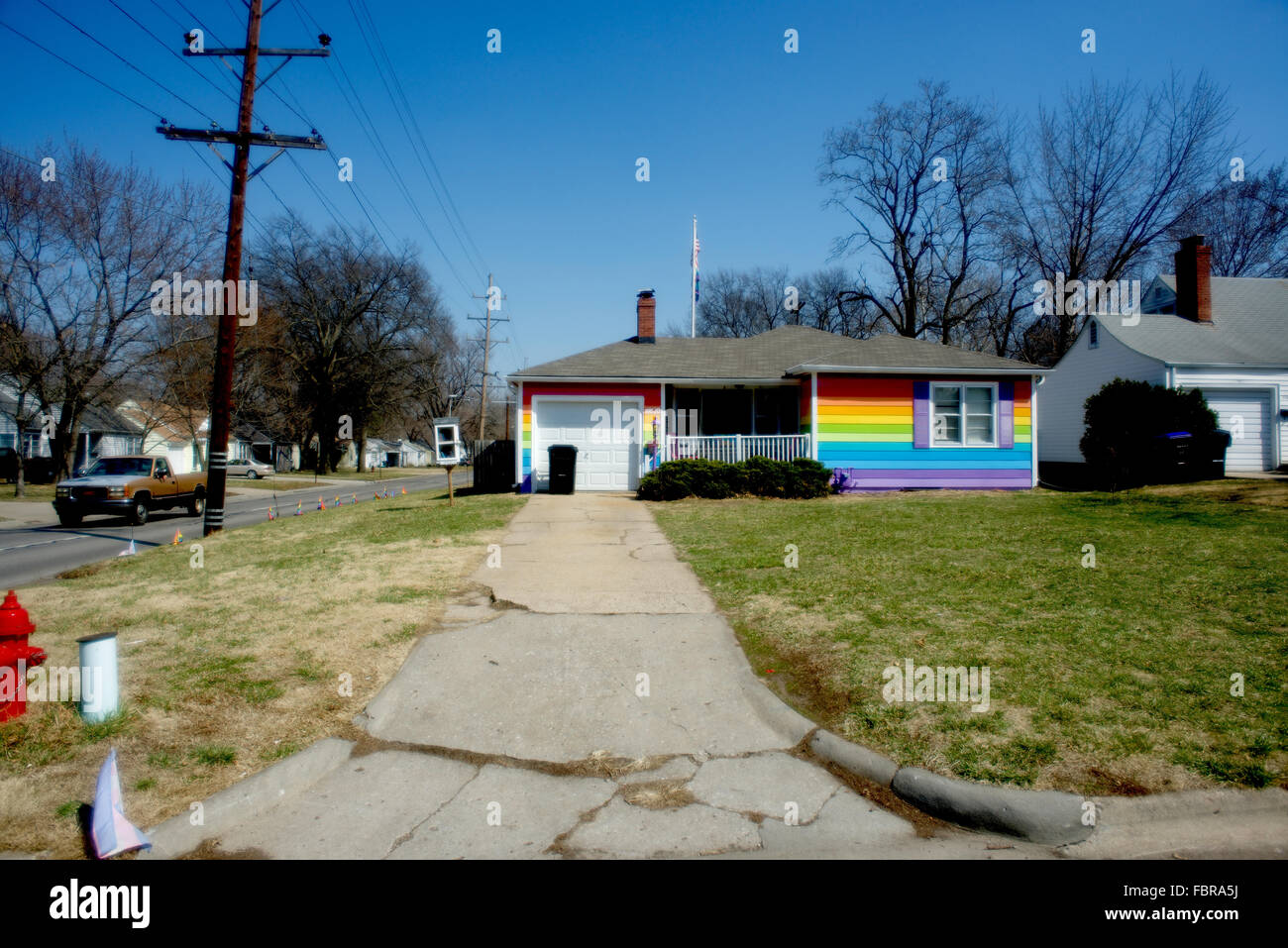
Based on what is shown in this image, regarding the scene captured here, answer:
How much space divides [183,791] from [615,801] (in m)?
2.19

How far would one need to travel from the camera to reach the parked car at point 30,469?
37000mm

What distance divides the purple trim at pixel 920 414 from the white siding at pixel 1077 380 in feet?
26.8

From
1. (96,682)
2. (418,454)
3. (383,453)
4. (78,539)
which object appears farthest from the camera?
(418,454)

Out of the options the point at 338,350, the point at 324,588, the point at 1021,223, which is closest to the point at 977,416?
the point at 324,588

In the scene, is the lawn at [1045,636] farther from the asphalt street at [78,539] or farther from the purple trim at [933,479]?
the asphalt street at [78,539]

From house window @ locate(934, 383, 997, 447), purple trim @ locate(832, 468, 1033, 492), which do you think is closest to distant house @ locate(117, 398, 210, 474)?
purple trim @ locate(832, 468, 1033, 492)

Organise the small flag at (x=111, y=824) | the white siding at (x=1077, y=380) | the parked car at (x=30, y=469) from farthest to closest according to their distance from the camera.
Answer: the parked car at (x=30, y=469), the white siding at (x=1077, y=380), the small flag at (x=111, y=824)

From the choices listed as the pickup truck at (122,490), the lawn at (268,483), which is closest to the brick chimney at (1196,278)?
the pickup truck at (122,490)

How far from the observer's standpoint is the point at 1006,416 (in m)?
19.2

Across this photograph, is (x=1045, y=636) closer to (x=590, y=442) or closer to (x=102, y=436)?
(x=590, y=442)

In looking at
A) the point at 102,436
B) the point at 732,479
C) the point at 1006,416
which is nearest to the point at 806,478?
the point at 732,479

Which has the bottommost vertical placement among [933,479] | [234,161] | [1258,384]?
[933,479]

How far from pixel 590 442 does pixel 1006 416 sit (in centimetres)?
1112
